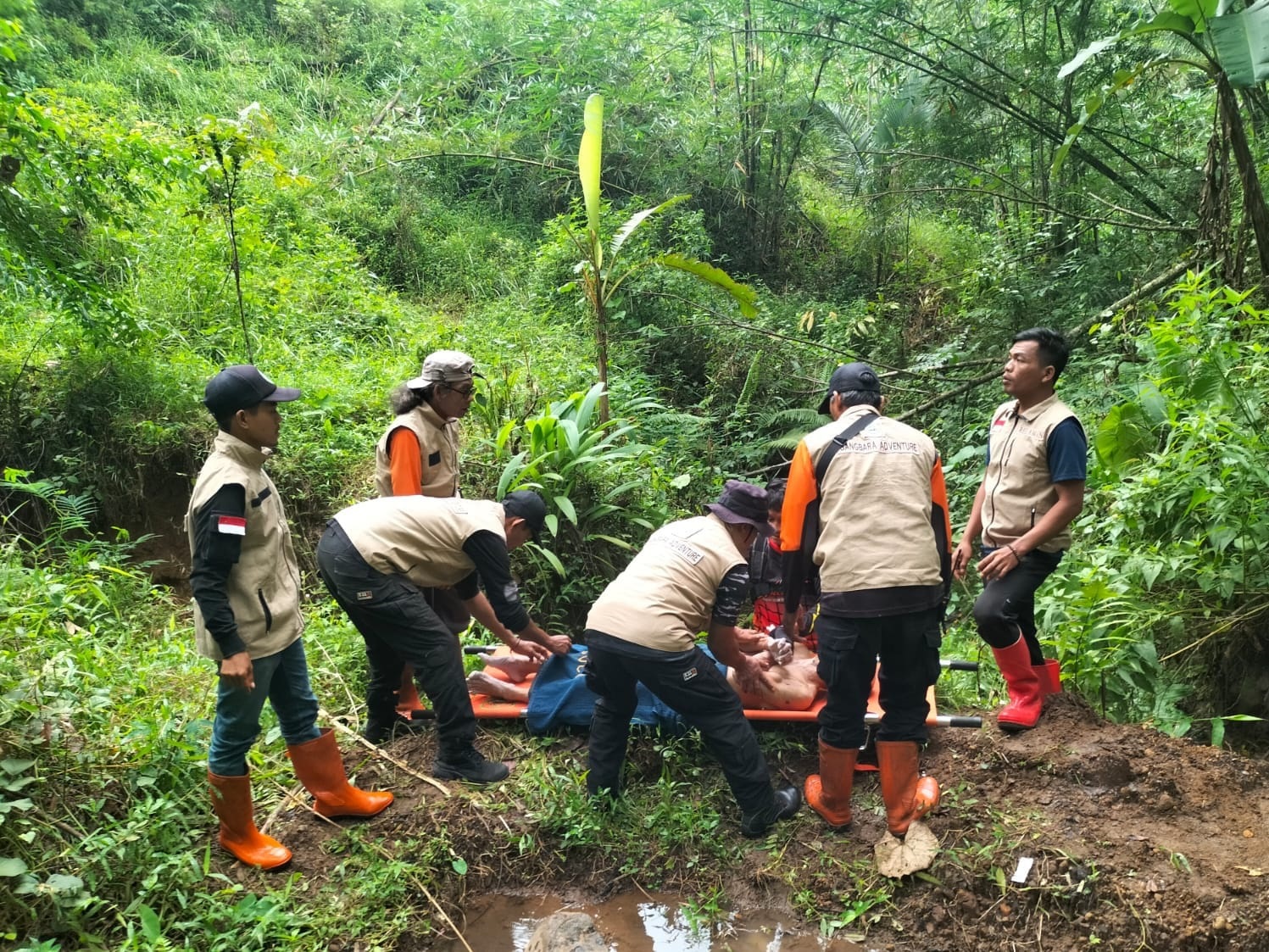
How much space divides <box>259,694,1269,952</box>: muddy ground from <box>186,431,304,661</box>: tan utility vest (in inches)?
38.2

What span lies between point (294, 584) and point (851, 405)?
2420mm

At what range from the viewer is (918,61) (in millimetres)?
7734

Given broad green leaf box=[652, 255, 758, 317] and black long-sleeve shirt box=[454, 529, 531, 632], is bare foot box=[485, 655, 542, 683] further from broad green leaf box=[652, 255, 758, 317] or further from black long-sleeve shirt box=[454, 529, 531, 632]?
broad green leaf box=[652, 255, 758, 317]

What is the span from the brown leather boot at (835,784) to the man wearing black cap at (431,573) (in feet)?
4.60

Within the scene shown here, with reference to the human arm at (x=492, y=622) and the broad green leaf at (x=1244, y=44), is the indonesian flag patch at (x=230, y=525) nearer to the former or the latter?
the human arm at (x=492, y=622)

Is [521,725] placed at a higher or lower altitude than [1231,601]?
lower

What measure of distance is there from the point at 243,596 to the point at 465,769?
134 centimetres

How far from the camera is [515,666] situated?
4.50 meters

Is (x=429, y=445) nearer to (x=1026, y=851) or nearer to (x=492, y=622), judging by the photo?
(x=492, y=622)

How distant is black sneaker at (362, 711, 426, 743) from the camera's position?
4.14 metres

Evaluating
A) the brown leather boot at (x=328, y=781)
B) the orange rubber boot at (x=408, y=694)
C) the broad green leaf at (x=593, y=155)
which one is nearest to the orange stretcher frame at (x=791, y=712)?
the orange rubber boot at (x=408, y=694)

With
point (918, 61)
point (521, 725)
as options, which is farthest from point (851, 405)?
point (918, 61)

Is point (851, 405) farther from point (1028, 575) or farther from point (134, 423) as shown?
point (134, 423)

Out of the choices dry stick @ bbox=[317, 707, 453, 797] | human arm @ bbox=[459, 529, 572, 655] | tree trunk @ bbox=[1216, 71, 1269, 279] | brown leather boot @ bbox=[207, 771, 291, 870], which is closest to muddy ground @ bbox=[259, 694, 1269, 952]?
dry stick @ bbox=[317, 707, 453, 797]
